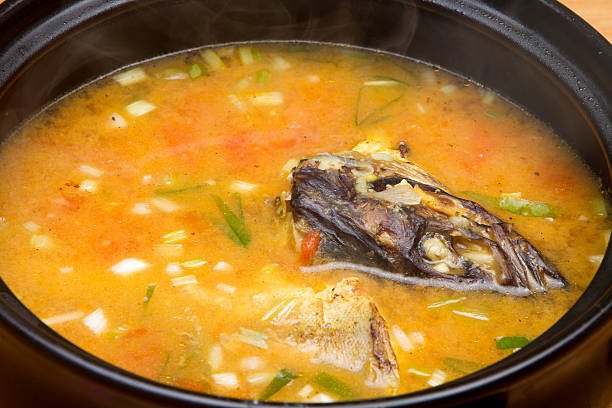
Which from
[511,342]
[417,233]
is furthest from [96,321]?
[511,342]

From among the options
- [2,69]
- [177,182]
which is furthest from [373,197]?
[2,69]

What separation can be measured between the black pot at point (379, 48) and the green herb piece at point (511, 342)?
322mm

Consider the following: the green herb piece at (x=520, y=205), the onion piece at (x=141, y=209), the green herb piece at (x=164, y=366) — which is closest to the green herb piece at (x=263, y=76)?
the onion piece at (x=141, y=209)

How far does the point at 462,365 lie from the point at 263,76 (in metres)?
1.68

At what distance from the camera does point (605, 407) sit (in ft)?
8.61

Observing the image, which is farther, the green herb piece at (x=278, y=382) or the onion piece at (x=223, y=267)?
the onion piece at (x=223, y=267)

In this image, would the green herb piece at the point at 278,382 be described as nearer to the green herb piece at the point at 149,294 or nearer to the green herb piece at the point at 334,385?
the green herb piece at the point at 334,385

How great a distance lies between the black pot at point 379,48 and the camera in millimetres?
2139

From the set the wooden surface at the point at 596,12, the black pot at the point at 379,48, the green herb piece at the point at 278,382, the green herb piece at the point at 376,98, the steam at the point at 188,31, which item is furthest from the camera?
the wooden surface at the point at 596,12

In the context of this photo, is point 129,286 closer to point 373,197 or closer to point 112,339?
point 112,339

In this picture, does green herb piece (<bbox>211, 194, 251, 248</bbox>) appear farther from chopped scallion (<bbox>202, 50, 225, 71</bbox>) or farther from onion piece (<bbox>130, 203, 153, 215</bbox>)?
chopped scallion (<bbox>202, 50, 225, 71</bbox>)

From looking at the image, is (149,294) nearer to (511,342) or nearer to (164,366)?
(164,366)

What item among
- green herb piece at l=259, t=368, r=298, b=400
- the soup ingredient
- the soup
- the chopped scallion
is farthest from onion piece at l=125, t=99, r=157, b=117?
green herb piece at l=259, t=368, r=298, b=400

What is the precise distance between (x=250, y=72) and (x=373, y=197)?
115cm
